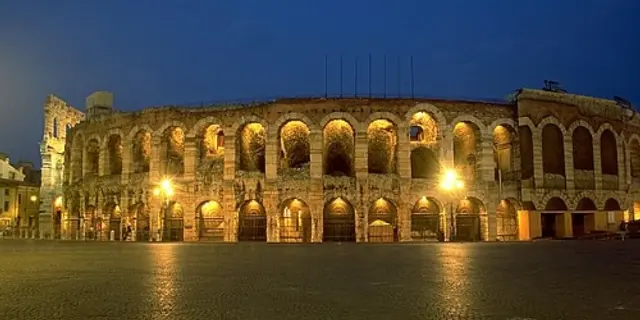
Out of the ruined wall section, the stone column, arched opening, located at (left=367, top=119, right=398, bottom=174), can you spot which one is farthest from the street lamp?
the ruined wall section

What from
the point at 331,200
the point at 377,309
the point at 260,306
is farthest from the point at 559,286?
the point at 331,200

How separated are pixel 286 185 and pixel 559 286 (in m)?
25.3

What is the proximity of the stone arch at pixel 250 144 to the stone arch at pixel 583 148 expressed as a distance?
2025 cm

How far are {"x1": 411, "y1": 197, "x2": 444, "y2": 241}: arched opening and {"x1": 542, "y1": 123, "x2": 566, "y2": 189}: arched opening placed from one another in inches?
303

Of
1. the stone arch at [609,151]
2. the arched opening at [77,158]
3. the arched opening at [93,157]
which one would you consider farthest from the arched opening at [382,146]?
the arched opening at [77,158]

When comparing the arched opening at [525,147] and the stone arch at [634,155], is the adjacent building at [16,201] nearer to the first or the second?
the arched opening at [525,147]

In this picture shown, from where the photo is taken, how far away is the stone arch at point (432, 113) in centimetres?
3344

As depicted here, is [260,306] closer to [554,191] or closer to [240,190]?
[240,190]

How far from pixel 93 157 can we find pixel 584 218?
111 ft

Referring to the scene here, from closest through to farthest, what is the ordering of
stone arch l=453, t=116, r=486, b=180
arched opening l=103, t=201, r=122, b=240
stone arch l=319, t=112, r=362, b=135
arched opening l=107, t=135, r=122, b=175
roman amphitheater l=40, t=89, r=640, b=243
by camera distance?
1. roman amphitheater l=40, t=89, r=640, b=243
2. stone arch l=319, t=112, r=362, b=135
3. stone arch l=453, t=116, r=486, b=180
4. arched opening l=103, t=201, r=122, b=240
5. arched opening l=107, t=135, r=122, b=175

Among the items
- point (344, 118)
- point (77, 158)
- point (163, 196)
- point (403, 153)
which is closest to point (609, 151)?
point (403, 153)

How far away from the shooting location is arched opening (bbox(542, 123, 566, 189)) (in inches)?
1400

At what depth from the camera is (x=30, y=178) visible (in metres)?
75.3

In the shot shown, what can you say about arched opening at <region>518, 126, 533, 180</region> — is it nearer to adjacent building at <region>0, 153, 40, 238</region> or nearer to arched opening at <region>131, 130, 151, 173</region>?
arched opening at <region>131, 130, 151, 173</region>
